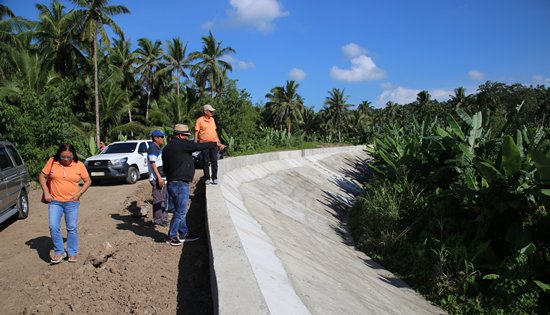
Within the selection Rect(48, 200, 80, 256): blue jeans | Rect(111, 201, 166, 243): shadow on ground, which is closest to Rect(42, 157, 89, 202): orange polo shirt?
Rect(48, 200, 80, 256): blue jeans

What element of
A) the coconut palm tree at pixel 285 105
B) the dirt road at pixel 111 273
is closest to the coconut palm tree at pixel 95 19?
the dirt road at pixel 111 273

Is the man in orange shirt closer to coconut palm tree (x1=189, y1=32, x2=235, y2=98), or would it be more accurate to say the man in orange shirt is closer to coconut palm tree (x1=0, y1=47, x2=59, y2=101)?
coconut palm tree (x1=0, y1=47, x2=59, y2=101)

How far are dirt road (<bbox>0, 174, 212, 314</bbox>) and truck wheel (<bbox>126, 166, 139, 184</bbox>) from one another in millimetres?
5694

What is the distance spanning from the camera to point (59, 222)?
18.1ft

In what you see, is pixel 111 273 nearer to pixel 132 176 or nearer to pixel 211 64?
pixel 132 176

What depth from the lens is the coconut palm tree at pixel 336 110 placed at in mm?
67062

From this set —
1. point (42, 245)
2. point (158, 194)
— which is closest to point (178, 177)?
point (158, 194)

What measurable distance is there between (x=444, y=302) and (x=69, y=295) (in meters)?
6.10

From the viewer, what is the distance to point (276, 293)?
371 cm

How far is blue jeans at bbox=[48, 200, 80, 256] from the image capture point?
5.44 metres

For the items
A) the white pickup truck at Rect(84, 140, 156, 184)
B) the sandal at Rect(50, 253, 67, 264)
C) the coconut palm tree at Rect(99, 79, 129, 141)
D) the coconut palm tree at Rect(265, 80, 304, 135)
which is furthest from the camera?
the coconut palm tree at Rect(265, 80, 304, 135)

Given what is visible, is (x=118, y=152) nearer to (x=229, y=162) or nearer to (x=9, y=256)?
(x=229, y=162)

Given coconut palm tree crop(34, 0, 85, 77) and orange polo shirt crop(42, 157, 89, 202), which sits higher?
coconut palm tree crop(34, 0, 85, 77)

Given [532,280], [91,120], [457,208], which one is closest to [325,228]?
[457,208]
